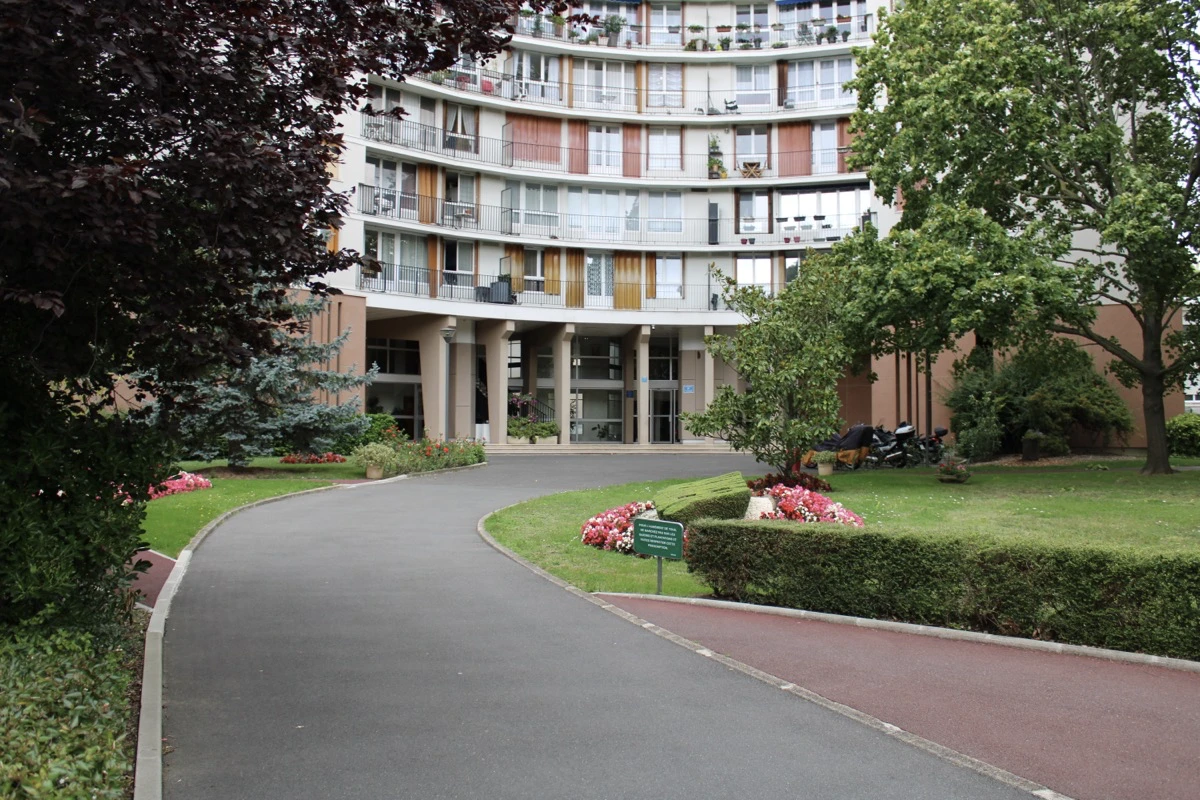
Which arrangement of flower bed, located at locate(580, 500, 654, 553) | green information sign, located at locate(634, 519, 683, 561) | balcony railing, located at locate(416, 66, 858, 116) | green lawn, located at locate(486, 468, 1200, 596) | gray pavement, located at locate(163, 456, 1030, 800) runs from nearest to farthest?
gray pavement, located at locate(163, 456, 1030, 800) → green information sign, located at locate(634, 519, 683, 561) → green lawn, located at locate(486, 468, 1200, 596) → flower bed, located at locate(580, 500, 654, 553) → balcony railing, located at locate(416, 66, 858, 116)

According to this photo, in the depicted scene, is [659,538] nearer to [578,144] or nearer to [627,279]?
[627,279]

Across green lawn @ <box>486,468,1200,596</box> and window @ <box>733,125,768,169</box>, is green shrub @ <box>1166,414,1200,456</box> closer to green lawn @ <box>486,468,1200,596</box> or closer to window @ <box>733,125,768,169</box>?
green lawn @ <box>486,468,1200,596</box>

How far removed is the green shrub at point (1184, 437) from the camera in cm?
2942

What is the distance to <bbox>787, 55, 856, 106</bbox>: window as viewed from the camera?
4291 cm

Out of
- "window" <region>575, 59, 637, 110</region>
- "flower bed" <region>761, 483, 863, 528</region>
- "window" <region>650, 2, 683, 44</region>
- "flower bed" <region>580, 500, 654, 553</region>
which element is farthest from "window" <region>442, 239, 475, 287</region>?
"flower bed" <region>761, 483, 863, 528</region>

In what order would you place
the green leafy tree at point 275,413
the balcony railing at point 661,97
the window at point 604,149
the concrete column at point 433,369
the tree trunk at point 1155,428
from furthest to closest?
the window at point 604,149, the balcony railing at point 661,97, the concrete column at point 433,369, the green leafy tree at point 275,413, the tree trunk at point 1155,428

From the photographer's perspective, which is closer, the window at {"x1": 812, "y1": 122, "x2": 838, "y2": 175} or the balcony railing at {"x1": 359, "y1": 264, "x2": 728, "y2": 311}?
the balcony railing at {"x1": 359, "y1": 264, "x2": 728, "y2": 311}

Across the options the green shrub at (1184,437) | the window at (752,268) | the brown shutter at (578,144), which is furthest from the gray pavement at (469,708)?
the window at (752,268)

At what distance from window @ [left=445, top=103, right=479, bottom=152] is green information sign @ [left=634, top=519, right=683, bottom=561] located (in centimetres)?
3211

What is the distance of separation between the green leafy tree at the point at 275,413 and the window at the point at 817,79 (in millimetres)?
25756

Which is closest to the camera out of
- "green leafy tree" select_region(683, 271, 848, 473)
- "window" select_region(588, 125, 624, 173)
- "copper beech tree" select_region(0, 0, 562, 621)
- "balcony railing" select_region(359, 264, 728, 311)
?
"copper beech tree" select_region(0, 0, 562, 621)

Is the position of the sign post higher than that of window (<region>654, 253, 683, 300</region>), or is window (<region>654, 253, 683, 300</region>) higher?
window (<region>654, 253, 683, 300</region>)

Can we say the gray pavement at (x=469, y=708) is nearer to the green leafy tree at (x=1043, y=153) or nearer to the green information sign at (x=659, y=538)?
the green information sign at (x=659, y=538)

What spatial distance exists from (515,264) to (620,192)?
224 inches
